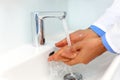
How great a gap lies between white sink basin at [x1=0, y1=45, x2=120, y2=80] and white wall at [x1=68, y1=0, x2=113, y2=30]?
0.75 ft

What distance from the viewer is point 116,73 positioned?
28.1 inches

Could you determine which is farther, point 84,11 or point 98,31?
point 84,11

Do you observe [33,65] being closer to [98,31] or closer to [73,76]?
[73,76]

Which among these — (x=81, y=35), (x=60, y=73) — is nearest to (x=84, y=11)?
(x=81, y=35)

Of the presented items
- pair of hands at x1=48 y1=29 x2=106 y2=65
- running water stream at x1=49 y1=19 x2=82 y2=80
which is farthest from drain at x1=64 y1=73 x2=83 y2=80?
pair of hands at x1=48 y1=29 x2=106 y2=65

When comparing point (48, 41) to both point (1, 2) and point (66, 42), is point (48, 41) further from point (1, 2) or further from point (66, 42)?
point (1, 2)

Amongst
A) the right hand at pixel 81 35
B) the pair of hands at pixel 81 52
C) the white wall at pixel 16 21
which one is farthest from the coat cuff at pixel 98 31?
the white wall at pixel 16 21

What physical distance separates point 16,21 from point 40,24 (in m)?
0.10

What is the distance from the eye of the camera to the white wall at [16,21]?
84cm

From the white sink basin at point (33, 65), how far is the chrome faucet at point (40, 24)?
0.10ft

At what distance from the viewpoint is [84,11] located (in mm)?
1174

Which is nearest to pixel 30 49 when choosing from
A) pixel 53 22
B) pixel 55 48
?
pixel 55 48

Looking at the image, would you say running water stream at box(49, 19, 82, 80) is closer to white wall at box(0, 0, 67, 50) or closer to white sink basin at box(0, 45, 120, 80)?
white sink basin at box(0, 45, 120, 80)

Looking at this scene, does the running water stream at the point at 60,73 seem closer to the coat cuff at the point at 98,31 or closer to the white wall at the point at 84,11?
the coat cuff at the point at 98,31
